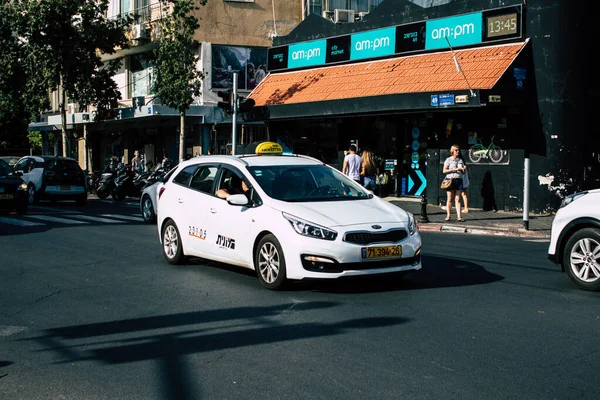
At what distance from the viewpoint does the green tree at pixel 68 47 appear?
32938 mm

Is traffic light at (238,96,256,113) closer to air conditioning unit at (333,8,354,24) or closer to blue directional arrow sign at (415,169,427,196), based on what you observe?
blue directional arrow sign at (415,169,427,196)

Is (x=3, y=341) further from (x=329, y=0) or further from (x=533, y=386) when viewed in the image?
(x=329, y=0)

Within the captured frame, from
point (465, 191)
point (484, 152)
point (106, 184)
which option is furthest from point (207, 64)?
point (465, 191)

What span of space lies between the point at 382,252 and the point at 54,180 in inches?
729

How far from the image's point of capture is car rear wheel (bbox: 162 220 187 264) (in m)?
→ 11.0

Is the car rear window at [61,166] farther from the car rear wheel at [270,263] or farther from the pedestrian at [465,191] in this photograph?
the car rear wheel at [270,263]

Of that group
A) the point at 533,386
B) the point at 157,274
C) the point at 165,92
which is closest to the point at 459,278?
the point at 157,274

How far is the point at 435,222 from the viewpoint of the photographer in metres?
18.0

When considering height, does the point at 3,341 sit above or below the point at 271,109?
below

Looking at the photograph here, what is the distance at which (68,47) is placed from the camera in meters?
33.9

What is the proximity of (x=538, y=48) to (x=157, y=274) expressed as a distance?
510 inches

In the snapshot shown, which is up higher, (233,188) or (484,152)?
(484,152)

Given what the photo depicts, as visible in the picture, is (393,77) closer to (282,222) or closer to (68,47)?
(282,222)

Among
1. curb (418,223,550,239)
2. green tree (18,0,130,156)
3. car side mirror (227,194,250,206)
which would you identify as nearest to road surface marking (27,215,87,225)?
curb (418,223,550,239)
